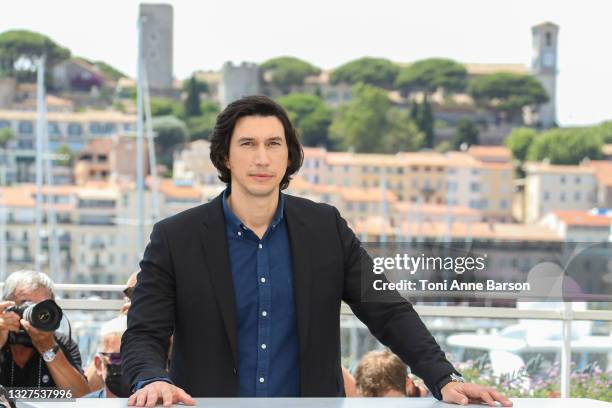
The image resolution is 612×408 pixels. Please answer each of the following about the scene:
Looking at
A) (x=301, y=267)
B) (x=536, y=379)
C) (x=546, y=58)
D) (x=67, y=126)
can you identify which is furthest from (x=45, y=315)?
(x=546, y=58)

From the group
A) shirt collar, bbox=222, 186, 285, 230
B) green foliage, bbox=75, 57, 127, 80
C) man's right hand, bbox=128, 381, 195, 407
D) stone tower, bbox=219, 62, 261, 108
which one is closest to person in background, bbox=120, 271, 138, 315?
shirt collar, bbox=222, 186, 285, 230

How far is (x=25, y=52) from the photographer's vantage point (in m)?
93.8

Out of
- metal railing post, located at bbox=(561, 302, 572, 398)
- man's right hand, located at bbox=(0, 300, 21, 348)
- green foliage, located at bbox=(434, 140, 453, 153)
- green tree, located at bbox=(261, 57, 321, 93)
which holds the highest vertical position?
green tree, located at bbox=(261, 57, 321, 93)

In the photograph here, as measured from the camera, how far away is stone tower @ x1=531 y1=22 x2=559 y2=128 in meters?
99.6

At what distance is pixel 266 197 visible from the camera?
1.77 m

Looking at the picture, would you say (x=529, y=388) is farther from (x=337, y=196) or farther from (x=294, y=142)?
(x=337, y=196)

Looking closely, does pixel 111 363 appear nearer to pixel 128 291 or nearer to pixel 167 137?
pixel 128 291

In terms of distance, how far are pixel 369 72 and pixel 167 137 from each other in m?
20.5

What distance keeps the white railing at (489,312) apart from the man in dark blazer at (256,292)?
865 mm

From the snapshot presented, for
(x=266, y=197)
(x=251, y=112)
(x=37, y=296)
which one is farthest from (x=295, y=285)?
(x=37, y=296)

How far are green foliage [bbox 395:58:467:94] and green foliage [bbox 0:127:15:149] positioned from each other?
28.1 meters

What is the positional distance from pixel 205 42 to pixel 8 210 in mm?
25347

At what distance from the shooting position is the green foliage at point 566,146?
279 feet

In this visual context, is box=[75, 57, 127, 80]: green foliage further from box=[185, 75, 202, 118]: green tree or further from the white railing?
the white railing
